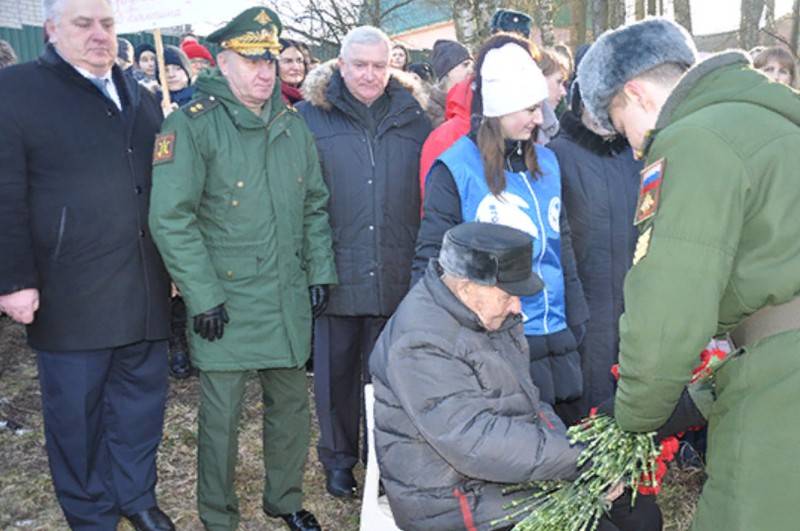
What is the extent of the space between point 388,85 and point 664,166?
2440 millimetres

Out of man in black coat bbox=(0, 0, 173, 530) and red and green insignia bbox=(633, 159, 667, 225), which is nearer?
red and green insignia bbox=(633, 159, 667, 225)

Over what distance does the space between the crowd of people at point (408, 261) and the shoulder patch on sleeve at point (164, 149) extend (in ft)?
0.05

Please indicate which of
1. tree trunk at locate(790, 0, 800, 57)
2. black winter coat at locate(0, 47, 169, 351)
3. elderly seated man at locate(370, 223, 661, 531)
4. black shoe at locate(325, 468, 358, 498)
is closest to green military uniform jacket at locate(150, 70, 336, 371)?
black winter coat at locate(0, 47, 169, 351)

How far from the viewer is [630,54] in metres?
2.04

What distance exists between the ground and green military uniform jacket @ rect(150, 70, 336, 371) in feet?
2.98

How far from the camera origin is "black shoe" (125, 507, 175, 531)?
11.7 ft

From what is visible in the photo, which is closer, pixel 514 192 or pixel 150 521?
pixel 514 192

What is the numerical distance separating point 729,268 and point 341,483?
2.75m

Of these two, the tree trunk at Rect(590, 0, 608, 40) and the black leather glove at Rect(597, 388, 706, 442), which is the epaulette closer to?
the black leather glove at Rect(597, 388, 706, 442)

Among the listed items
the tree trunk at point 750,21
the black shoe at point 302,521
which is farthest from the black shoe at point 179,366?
the tree trunk at point 750,21

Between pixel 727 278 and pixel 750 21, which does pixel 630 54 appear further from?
pixel 750 21

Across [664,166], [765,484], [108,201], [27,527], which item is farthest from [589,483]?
[27,527]

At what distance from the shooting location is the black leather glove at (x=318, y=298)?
365cm

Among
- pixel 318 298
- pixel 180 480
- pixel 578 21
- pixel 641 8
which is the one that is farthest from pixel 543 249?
pixel 641 8
